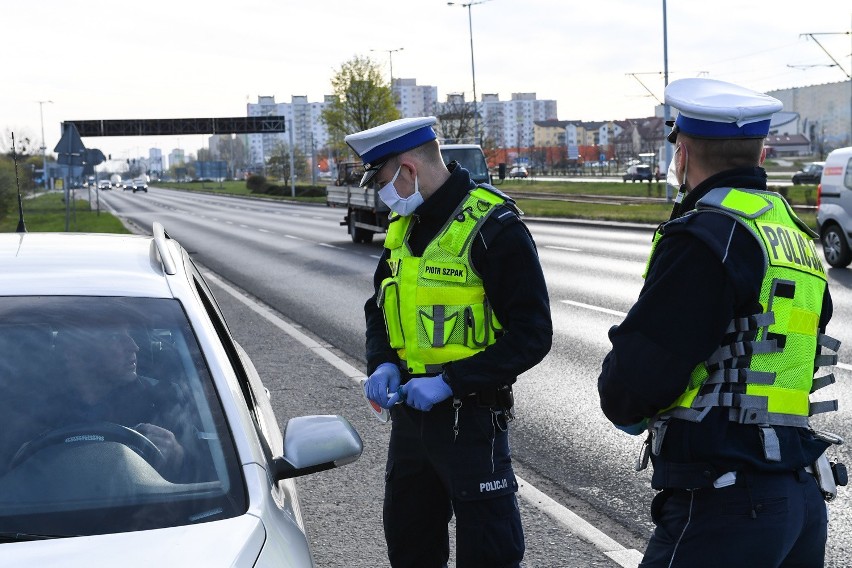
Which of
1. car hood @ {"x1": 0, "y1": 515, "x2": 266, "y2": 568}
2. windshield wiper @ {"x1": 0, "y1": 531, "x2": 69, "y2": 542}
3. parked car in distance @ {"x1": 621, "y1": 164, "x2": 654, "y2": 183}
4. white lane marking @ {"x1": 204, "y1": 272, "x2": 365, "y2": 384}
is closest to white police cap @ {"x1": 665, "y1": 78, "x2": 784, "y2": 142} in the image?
car hood @ {"x1": 0, "y1": 515, "x2": 266, "y2": 568}

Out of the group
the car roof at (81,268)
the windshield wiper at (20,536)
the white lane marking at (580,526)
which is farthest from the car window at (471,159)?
the windshield wiper at (20,536)

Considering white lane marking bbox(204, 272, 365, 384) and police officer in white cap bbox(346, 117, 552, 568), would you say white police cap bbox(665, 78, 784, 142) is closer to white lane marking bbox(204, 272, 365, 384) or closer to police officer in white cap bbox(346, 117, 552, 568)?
police officer in white cap bbox(346, 117, 552, 568)

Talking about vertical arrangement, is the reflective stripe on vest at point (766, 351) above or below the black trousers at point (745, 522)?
above

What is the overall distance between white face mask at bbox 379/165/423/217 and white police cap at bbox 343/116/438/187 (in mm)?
63

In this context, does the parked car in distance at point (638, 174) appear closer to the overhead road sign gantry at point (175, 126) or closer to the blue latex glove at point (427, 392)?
the overhead road sign gantry at point (175, 126)

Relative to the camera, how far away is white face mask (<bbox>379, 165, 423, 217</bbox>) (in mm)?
3258

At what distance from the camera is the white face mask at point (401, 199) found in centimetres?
326

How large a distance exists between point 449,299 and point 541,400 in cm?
480

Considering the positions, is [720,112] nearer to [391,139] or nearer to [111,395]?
[391,139]

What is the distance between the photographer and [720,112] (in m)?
2.46

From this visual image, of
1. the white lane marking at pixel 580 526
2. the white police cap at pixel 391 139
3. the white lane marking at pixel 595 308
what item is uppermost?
the white police cap at pixel 391 139

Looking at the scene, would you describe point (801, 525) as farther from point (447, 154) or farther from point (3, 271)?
point (447, 154)

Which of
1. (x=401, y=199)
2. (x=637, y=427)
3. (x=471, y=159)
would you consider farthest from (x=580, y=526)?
(x=471, y=159)

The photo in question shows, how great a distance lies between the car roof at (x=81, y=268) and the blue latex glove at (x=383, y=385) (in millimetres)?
655
